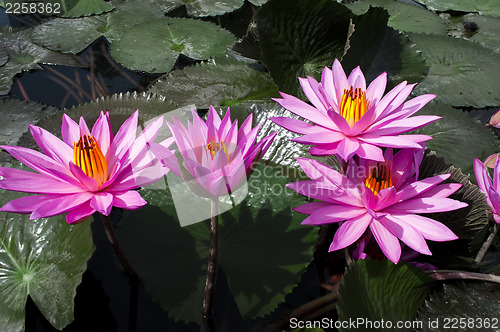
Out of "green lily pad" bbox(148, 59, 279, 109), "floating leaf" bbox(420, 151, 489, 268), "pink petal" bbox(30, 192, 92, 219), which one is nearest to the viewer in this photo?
"pink petal" bbox(30, 192, 92, 219)

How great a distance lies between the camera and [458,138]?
1789 millimetres

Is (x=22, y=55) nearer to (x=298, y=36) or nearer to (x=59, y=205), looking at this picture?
(x=298, y=36)

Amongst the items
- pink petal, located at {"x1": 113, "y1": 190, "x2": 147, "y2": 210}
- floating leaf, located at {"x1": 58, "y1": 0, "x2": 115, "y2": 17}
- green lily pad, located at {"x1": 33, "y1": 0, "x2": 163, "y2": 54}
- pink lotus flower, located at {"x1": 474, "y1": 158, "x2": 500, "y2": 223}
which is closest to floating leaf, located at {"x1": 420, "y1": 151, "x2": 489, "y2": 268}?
pink lotus flower, located at {"x1": 474, "y1": 158, "x2": 500, "y2": 223}

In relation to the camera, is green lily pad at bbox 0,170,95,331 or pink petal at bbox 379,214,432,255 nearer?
pink petal at bbox 379,214,432,255

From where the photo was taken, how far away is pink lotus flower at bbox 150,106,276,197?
0.92 m

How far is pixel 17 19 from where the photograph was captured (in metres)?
2.74

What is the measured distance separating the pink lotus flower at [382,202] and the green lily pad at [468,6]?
7.30 feet

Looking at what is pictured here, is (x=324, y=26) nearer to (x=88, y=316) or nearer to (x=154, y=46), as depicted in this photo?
(x=154, y=46)

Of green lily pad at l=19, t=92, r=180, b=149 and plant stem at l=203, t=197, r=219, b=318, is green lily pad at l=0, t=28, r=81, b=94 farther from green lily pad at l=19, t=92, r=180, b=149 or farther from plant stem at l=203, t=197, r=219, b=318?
plant stem at l=203, t=197, r=219, b=318

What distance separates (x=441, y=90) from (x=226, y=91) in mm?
1089

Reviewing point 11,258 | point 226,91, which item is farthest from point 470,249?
point 11,258

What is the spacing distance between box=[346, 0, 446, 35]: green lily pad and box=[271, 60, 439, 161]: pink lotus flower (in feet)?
5.24

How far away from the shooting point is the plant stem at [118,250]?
1.11 m

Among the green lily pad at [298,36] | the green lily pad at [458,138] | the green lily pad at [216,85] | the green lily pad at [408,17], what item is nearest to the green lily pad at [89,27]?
the green lily pad at [216,85]
